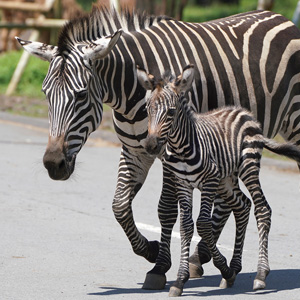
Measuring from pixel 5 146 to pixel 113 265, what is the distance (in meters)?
6.97

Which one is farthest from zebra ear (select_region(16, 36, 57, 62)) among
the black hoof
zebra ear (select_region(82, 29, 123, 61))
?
the black hoof

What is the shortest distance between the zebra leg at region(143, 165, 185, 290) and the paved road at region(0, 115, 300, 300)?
12 centimetres

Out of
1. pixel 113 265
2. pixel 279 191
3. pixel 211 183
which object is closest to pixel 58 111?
pixel 211 183

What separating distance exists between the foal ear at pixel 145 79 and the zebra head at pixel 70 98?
1.00 ft

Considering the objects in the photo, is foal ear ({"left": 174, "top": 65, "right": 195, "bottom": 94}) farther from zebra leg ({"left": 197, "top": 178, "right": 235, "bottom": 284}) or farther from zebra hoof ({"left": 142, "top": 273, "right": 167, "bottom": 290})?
zebra hoof ({"left": 142, "top": 273, "right": 167, "bottom": 290})

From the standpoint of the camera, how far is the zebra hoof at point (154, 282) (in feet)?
20.7

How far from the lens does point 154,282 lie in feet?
20.7

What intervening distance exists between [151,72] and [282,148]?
3.94 ft

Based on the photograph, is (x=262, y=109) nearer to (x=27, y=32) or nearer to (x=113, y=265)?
(x=113, y=265)

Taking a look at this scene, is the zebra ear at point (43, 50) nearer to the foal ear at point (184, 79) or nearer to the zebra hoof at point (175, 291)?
the foal ear at point (184, 79)

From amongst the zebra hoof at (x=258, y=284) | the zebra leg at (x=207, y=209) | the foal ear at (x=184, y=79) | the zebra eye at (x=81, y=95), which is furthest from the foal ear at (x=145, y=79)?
the zebra hoof at (x=258, y=284)

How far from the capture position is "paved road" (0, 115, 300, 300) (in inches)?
249

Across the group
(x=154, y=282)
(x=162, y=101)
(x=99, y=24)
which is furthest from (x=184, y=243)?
(x=99, y=24)

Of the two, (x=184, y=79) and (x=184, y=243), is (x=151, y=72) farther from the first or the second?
(x=184, y=243)
